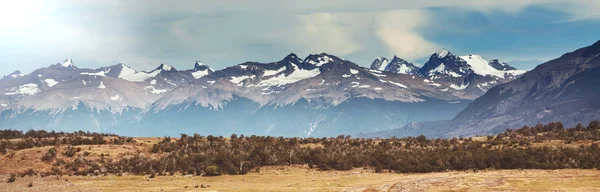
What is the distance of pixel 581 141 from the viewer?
76500 millimetres

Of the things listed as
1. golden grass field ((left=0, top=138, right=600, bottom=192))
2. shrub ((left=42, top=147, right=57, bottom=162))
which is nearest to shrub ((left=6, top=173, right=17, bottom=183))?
golden grass field ((left=0, top=138, right=600, bottom=192))

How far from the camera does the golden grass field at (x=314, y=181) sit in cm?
4825

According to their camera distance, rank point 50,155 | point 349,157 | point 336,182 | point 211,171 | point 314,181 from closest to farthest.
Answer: point 336,182, point 314,181, point 211,171, point 50,155, point 349,157

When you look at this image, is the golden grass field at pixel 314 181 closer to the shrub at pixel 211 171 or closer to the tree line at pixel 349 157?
the shrub at pixel 211 171

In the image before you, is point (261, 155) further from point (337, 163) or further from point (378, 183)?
point (378, 183)

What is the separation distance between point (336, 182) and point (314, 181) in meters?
2.69

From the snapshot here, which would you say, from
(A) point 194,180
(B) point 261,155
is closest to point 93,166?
(A) point 194,180

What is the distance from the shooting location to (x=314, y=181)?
58.5 m

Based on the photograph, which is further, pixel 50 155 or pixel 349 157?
pixel 349 157

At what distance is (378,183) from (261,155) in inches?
1031

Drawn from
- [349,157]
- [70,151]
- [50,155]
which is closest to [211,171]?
[349,157]

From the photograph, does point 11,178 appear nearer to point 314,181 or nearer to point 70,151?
point 70,151

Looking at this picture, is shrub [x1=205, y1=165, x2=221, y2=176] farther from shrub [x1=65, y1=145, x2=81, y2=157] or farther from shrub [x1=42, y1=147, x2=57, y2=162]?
shrub [x1=42, y1=147, x2=57, y2=162]

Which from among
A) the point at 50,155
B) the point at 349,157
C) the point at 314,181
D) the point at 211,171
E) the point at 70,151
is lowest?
the point at 314,181
